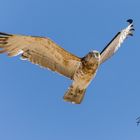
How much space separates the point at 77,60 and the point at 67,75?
71 cm

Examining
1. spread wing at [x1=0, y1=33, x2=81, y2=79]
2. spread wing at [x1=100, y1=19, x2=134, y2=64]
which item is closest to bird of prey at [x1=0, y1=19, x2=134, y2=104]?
spread wing at [x1=0, y1=33, x2=81, y2=79]

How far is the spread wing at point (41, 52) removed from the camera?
1063 inches

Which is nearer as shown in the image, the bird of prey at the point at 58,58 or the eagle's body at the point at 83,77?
the bird of prey at the point at 58,58

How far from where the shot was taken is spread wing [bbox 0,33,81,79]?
88.6ft

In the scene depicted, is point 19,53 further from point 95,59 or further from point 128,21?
point 128,21

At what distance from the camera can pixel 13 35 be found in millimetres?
27141

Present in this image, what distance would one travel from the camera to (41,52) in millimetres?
27484

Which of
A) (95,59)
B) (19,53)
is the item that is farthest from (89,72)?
(19,53)

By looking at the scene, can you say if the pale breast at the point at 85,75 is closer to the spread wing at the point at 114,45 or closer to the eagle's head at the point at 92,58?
the eagle's head at the point at 92,58

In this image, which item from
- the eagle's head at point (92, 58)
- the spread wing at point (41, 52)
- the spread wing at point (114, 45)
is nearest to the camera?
the spread wing at point (41, 52)

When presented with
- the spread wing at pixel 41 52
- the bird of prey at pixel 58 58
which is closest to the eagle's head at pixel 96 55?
the bird of prey at pixel 58 58

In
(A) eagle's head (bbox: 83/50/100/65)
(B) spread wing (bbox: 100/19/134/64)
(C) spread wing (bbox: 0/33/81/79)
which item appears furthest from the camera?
(B) spread wing (bbox: 100/19/134/64)

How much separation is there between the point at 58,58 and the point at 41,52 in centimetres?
61

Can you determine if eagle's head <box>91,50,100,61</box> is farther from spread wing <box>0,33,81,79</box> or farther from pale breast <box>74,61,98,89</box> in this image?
spread wing <box>0,33,81,79</box>
